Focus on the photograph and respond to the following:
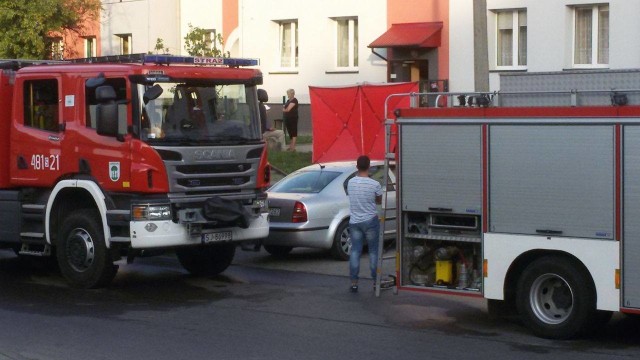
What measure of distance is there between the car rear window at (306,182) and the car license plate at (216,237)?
2.63m

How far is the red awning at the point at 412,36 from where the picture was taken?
30.3 m

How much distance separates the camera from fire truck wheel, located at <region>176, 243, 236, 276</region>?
15813 mm

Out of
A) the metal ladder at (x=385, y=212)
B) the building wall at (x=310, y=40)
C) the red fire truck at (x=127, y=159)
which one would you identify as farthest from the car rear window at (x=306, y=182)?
the building wall at (x=310, y=40)

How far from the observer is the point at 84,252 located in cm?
1452

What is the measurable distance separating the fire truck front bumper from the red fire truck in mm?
13

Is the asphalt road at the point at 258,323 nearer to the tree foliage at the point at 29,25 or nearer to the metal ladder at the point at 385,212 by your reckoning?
the metal ladder at the point at 385,212

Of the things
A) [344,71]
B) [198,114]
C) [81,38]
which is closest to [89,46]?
[81,38]

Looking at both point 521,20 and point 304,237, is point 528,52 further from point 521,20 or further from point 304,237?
point 304,237

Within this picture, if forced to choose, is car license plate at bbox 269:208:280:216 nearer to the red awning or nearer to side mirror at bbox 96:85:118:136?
side mirror at bbox 96:85:118:136

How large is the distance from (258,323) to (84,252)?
138 inches

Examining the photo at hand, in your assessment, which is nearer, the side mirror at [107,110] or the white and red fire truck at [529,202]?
the white and red fire truck at [529,202]

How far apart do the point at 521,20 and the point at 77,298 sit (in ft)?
59.8

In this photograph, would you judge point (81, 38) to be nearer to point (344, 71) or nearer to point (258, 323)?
point (344, 71)

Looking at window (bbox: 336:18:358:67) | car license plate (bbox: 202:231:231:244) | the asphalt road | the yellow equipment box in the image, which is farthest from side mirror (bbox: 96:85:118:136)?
window (bbox: 336:18:358:67)
